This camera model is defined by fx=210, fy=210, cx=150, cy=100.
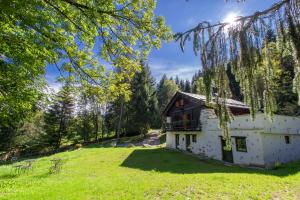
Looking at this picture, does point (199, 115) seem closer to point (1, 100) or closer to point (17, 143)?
point (1, 100)

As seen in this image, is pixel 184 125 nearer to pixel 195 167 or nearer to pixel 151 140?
pixel 195 167

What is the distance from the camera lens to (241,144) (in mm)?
16281

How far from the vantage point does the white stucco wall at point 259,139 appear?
15047 millimetres

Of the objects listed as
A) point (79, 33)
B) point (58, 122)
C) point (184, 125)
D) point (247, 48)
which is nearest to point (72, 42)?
point (79, 33)

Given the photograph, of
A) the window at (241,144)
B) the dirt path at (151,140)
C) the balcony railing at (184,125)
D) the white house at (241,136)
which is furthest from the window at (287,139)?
the dirt path at (151,140)

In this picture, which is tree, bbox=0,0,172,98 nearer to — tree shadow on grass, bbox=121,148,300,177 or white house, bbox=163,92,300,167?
white house, bbox=163,92,300,167

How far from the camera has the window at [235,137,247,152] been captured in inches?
630

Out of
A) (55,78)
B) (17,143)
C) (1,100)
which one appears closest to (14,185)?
(1,100)

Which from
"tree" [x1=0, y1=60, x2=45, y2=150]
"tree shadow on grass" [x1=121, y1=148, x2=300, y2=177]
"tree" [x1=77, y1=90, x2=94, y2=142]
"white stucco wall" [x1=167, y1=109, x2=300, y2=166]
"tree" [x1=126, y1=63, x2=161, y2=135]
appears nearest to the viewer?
"tree" [x1=0, y1=60, x2=45, y2=150]

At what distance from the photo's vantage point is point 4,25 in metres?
5.26

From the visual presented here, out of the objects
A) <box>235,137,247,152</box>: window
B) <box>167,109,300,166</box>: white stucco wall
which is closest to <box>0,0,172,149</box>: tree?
<box>167,109,300,166</box>: white stucco wall

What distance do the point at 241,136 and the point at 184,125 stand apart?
7.45 metres

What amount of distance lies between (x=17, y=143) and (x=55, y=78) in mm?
34750

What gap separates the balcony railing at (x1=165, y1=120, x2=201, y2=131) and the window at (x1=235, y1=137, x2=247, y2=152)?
4.38 m
